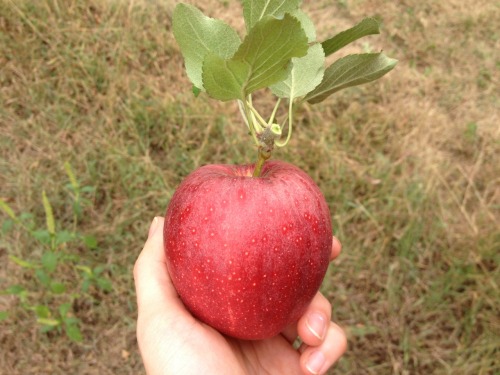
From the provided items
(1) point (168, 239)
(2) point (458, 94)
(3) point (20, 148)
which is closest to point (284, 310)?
(1) point (168, 239)

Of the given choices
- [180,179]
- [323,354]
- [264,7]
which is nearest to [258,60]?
[264,7]

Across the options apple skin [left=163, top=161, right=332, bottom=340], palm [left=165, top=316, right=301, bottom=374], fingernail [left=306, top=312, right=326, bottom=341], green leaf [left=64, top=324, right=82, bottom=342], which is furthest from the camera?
green leaf [left=64, top=324, right=82, bottom=342]

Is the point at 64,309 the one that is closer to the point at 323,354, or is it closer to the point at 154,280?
the point at 154,280

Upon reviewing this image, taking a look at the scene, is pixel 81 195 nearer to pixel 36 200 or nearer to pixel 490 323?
pixel 36 200

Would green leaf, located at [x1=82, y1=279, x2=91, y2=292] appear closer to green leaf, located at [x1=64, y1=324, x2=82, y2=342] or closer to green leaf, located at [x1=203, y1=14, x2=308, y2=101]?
green leaf, located at [x1=64, y1=324, x2=82, y2=342]

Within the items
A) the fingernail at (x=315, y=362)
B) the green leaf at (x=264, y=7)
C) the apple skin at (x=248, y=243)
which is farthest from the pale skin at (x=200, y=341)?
the green leaf at (x=264, y=7)

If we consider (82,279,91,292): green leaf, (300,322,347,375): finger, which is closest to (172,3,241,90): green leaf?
(300,322,347,375): finger

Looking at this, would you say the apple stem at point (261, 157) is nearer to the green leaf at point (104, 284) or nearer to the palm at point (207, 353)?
the palm at point (207, 353)
